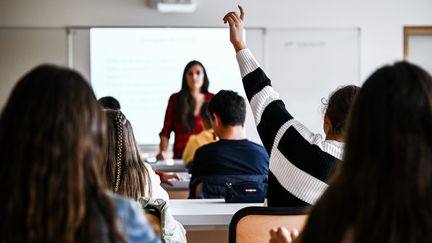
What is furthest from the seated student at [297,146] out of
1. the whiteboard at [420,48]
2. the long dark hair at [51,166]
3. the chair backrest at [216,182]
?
the whiteboard at [420,48]

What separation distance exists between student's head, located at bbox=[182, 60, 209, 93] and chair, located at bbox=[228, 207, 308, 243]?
4135 mm

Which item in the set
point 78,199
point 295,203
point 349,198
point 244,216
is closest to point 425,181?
point 349,198

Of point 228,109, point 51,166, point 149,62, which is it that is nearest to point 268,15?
point 149,62

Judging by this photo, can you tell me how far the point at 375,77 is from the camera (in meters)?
1.27

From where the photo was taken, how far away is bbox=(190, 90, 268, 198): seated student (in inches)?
145

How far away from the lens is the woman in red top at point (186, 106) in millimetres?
6254

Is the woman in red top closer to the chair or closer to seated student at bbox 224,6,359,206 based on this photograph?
seated student at bbox 224,6,359,206

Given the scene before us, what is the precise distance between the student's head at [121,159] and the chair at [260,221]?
40cm

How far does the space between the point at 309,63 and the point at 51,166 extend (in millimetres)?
6563

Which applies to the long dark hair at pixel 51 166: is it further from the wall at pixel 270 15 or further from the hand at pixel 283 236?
the wall at pixel 270 15

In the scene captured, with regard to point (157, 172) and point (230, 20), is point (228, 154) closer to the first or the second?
point (157, 172)

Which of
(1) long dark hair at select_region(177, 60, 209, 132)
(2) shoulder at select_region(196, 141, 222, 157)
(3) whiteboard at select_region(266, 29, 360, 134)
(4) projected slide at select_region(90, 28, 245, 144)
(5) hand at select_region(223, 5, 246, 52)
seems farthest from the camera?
(3) whiteboard at select_region(266, 29, 360, 134)

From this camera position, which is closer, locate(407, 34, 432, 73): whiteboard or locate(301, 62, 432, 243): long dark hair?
locate(301, 62, 432, 243): long dark hair

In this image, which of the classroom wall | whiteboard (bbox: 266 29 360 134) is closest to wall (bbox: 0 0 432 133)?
the classroom wall
